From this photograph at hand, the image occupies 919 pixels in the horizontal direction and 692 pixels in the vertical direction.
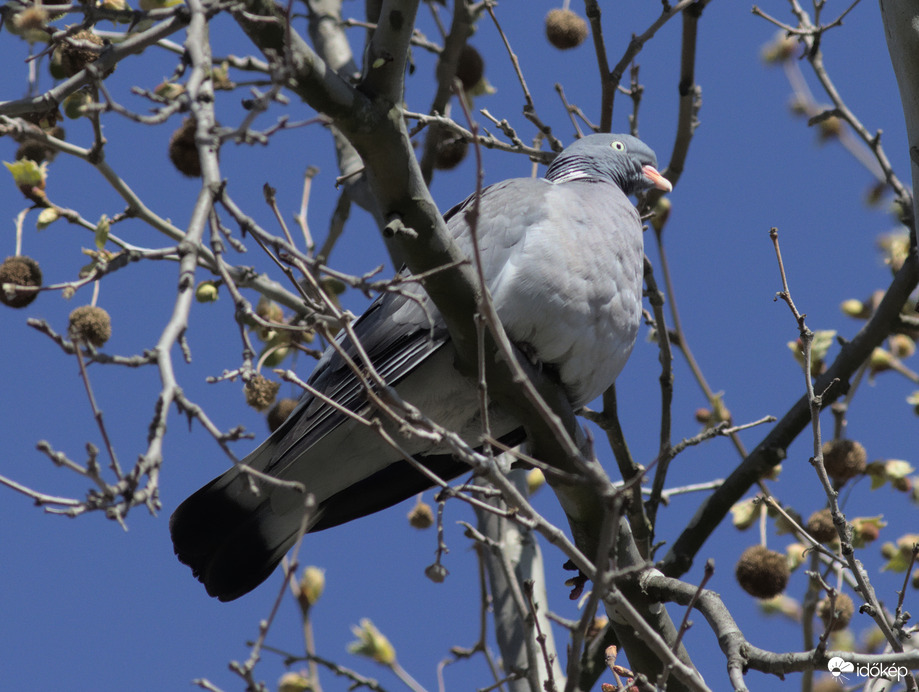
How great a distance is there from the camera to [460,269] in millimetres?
2877

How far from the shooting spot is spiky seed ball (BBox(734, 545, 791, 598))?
3984mm

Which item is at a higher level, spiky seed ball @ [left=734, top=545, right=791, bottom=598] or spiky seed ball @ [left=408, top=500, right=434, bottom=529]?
spiky seed ball @ [left=408, top=500, right=434, bottom=529]

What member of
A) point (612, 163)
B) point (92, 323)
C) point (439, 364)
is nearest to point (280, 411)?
point (439, 364)

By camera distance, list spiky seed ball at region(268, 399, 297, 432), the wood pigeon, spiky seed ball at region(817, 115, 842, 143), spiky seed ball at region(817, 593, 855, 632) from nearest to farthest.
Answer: the wood pigeon < spiky seed ball at region(817, 593, 855, 632) < spiky seed ball at region(268, 399, 297, 432) < spiky seed ball at region(817, 115, 842, 143)

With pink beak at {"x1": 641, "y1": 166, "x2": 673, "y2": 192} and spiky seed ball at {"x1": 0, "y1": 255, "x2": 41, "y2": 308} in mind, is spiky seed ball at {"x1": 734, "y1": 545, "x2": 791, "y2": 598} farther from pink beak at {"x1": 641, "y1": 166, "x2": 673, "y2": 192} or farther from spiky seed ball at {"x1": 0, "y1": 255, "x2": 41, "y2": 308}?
spiky seed ball at {"x1": 0, "y1": 255, "x2": 41, "y2": 308}

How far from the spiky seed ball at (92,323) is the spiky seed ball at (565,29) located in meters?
2.59

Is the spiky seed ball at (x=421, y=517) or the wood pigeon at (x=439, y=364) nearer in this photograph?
the wood pigeon at (x=439, y=364)

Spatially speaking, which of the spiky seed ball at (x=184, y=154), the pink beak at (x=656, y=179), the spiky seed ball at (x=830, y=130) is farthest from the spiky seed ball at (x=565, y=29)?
the spiky seed ball at (x=184, y=154)

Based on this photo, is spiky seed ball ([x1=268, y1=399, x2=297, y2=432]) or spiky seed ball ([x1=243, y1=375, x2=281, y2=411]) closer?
spiky seed ball ([x1=243, y1=375, x2=281, y2=411])

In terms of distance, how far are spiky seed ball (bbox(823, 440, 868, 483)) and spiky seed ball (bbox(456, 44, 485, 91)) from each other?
2.55m

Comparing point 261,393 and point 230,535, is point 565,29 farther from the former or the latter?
point 230,535

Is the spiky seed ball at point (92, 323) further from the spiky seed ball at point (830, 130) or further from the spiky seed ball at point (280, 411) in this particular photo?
the spiky seed ball at point (830, 130)

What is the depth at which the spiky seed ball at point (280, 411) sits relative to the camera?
4422 millimetres

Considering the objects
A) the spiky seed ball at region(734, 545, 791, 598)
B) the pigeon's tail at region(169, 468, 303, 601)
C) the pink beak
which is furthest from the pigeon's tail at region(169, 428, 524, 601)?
the pink beak
